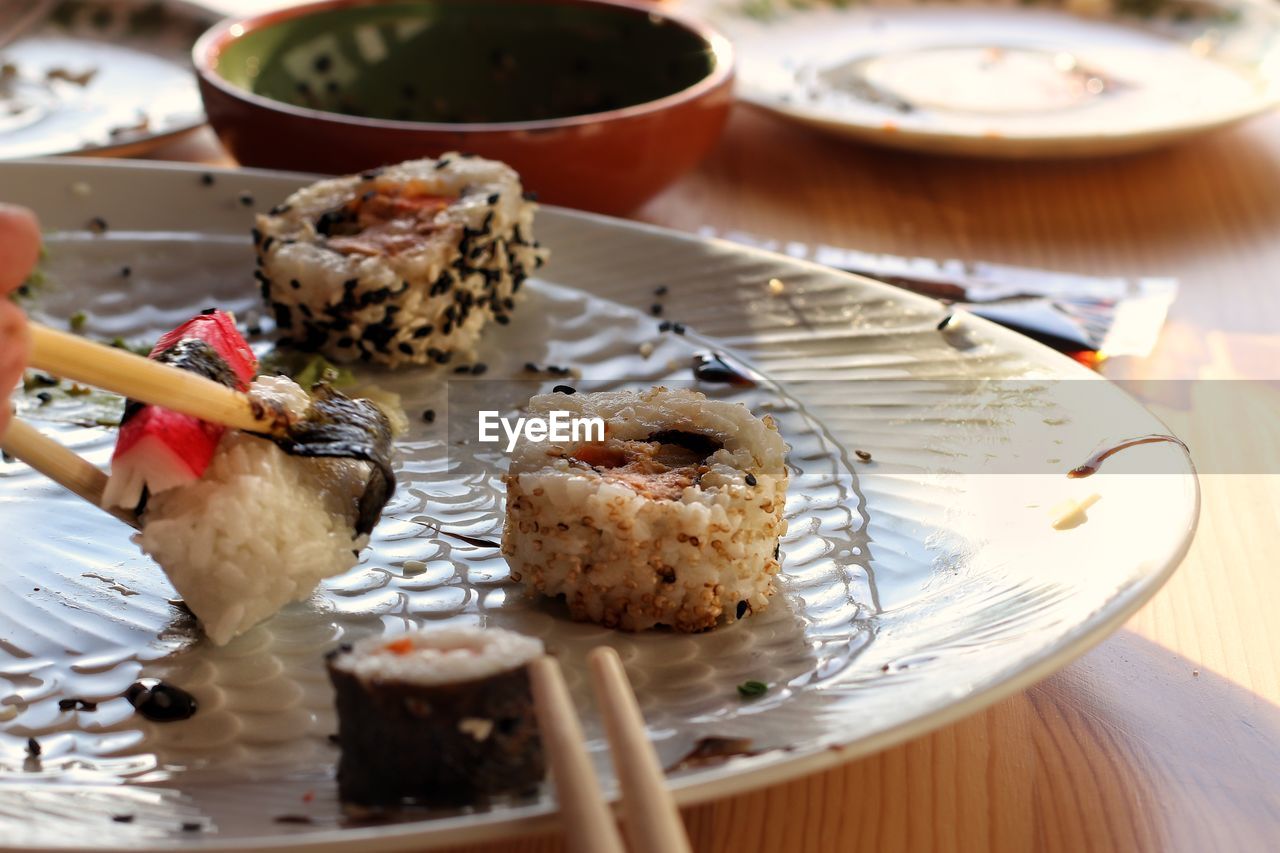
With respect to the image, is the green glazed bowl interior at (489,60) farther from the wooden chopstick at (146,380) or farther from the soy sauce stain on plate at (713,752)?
the soy sauce stain on plate at (713,752)

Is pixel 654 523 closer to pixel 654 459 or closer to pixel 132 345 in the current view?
pixel 654 459

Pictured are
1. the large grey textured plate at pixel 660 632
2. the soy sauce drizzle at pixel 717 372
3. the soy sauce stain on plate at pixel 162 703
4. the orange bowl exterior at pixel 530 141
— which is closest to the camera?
the large grey textured plate at pixel 660 632

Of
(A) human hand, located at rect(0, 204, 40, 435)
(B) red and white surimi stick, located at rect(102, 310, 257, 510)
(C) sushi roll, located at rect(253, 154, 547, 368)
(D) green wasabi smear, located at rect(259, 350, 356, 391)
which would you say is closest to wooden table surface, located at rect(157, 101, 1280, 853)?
(B) red and white surimi stick, located at rect(102, 310, 257, 510)

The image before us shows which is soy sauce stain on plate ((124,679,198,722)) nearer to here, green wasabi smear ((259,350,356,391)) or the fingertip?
the fingertip

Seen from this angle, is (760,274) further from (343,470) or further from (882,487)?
(343,470)

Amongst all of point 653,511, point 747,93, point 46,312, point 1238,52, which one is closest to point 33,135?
point 46,312

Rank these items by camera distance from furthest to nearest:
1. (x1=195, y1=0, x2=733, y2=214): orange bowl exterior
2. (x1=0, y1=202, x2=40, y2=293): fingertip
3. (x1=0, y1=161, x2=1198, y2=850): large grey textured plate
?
(x1=195, y1=0, x2=733, y2=214): orange bowl exterior, (x1=0, y1=161, x2=1198, y2=850): large grey textured plate, (x1=0, y1=202, x2=40, y2=293): fingertip

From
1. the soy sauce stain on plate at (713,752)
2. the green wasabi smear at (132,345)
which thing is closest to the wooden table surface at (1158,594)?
the soy sauce stain on plate at (713,752)
